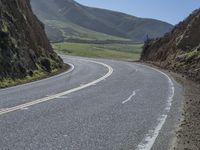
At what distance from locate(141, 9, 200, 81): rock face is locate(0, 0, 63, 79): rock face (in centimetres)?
1089

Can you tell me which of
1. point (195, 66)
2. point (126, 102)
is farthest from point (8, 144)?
point (195, 66)

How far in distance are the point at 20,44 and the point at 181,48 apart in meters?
22.7

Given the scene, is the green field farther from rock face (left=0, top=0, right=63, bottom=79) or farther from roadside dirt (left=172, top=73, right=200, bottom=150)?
roadside dirt (left=172, top=73, right=200, bottom=150)

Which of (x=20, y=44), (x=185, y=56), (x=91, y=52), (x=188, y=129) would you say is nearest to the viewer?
(x=188, y=129)

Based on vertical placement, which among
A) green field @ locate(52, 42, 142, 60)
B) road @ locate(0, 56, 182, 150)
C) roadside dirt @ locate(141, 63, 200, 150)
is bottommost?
green field @ locate(52, 42, 142, 60)

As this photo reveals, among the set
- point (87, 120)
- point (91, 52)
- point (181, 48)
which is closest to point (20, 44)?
point (87, 120)

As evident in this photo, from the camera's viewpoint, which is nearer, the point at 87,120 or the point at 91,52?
the point at 87,120

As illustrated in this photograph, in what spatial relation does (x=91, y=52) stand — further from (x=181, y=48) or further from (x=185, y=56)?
(x=185, y=56)

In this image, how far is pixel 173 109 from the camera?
14.2m

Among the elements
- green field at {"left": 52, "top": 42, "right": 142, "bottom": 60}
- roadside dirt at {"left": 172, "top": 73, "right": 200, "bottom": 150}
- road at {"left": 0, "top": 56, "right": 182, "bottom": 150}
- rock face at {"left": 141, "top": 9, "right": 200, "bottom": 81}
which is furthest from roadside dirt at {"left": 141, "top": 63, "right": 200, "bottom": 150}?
green field at {"left": 52, "top": 42, "right": 142, "bottom": 60}

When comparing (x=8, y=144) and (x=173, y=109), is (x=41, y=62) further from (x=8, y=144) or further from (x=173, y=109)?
(x=8, y=144)

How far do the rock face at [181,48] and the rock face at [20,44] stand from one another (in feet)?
35.7

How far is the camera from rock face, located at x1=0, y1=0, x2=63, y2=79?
1025 inches

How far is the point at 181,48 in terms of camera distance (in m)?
47.9
